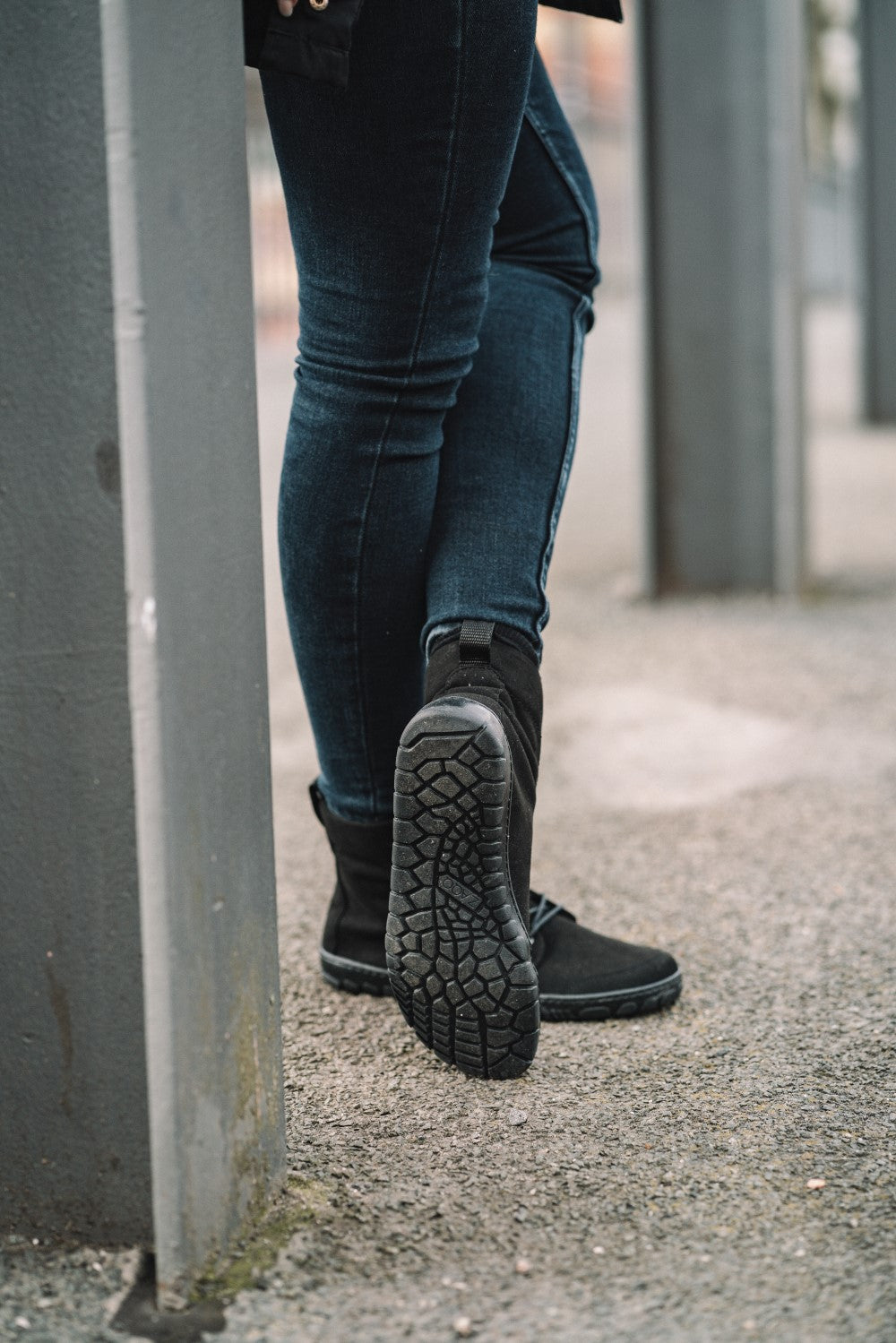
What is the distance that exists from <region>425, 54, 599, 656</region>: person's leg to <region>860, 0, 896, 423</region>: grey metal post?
20.5 feet

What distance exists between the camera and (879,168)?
7.20 m

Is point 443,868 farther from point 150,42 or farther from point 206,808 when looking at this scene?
point 150,42

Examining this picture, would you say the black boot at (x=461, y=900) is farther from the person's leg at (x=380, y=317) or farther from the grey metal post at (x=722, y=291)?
the grey metal post at (x=722, y=291)

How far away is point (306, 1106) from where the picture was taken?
1356 mm

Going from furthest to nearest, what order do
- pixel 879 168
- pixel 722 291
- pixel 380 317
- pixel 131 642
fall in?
1. pixel 879 168
2. pixel 722 291
3. pixel 380 317
4. pixel 131 642

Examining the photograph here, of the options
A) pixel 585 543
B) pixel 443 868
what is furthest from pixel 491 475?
pixel 585 543

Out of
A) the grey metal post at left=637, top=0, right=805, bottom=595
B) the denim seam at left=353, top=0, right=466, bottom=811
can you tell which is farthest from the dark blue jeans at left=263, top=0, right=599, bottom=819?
the grey metal post at left=637, top=0, right=805, bottom=595

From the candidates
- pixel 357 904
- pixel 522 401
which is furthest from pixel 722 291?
pixel 357 904

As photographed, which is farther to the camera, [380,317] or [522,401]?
[522,401]

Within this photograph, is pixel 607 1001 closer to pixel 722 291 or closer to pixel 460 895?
pixel 460 895

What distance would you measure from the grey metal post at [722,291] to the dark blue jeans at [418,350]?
228cm

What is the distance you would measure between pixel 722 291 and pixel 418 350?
103 inches

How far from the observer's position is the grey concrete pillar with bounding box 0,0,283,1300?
969mm

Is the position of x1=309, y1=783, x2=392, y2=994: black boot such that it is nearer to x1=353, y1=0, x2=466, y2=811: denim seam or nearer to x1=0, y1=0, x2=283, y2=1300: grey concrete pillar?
x1=353, y1=0, x2=466, y2=811: denim seam
